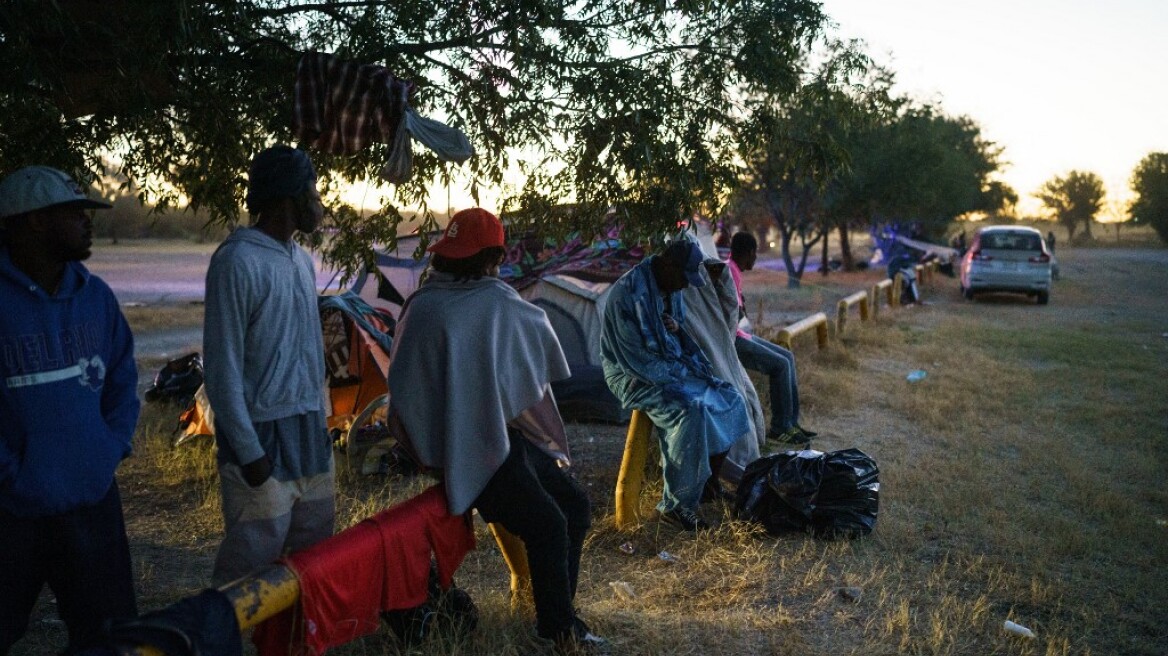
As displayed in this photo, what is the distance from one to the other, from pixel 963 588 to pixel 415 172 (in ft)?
11.7

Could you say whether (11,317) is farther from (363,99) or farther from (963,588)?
(963,588)

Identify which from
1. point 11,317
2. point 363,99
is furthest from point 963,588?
point 11,317

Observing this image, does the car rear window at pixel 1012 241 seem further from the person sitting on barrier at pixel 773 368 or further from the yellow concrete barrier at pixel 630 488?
the yellow concrete barrier at pixel 630 488

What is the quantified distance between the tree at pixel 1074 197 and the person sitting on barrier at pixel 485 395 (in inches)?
3221

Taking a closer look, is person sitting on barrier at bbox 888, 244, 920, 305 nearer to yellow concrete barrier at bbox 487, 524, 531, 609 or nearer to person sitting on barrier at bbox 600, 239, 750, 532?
person sitting on barrier at bbox 600, 239, 750, 532

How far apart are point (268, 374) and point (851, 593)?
2.75 meters

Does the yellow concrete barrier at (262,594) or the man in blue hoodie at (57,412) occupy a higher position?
the man in blue hoodie at (57,412)

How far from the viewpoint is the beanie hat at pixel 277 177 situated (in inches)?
114

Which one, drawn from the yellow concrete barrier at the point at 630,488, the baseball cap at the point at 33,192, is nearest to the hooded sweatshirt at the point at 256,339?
the baseball cap at the point at 33,192

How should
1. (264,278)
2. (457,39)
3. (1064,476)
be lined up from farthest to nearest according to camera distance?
1. (1064,476)
2. (457,39)
3. (264,278)

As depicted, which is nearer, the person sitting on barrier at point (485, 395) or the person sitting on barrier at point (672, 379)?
the person sitting on barrier at point (485, 395)

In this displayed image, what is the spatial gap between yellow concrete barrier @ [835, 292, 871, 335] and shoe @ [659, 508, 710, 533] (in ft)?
27.1

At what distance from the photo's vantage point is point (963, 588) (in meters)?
4.25

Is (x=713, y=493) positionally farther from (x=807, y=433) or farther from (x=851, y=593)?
(x=807, y=433)
